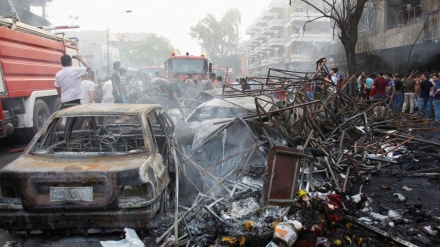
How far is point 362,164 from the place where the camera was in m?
5.83

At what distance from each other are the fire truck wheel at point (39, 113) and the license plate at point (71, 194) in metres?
5.45

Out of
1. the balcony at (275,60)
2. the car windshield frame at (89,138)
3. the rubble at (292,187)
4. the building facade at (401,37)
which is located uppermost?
the balcony at (275,60)

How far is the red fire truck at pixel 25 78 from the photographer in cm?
703

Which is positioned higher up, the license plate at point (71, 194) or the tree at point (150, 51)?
the tree at point (150, 51)

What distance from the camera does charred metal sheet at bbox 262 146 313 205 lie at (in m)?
3.68

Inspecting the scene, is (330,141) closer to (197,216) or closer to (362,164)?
(362,164)

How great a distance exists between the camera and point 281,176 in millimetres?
3766

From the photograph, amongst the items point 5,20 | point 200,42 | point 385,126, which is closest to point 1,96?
point 5,20

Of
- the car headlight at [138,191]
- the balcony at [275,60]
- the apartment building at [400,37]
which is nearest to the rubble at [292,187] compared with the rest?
the car headlight at [138,191]

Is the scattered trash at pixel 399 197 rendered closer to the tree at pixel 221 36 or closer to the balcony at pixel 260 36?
the tree at pixel 221 36

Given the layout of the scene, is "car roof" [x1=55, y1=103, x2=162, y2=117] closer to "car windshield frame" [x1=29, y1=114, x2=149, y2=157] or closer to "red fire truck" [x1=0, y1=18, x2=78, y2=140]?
"car windshield frame" [x1=29, y1=114, x2=149, y2=157]

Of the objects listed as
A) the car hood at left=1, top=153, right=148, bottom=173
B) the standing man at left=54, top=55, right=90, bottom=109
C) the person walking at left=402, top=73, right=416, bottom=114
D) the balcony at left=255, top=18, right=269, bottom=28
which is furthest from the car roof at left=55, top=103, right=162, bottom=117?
the balcony at left=255, top=18, right=269, bottom=28

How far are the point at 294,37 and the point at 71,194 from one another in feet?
148

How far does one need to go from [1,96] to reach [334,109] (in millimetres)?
6805
